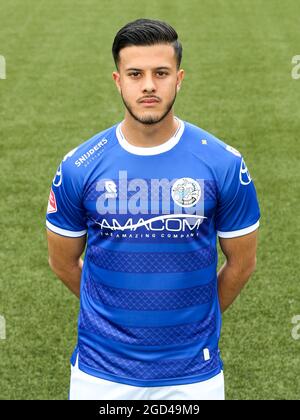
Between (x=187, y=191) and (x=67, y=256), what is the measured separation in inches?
34.1

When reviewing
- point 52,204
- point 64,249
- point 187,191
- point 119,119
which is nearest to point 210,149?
point 187,191

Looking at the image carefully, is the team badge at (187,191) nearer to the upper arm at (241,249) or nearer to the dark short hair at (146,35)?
the upper arm at (241,249)

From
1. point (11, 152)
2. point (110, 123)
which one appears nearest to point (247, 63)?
point (110, 123)

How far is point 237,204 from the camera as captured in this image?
336 cm

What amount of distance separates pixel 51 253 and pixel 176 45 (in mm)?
1283

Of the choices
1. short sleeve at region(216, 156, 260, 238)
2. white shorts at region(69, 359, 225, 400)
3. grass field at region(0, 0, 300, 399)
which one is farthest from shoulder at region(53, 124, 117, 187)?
grass field at region(0, 0, 300, 399)

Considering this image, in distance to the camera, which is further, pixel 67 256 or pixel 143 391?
pixel 67 256

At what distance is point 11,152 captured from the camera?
405 inches

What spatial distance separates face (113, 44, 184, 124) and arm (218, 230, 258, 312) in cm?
76

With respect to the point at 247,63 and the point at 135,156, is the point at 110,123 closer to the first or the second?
the point at 247,63

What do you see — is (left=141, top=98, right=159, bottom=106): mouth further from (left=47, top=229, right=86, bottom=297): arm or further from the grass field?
the grass field

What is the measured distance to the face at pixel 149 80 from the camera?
3.15 metres

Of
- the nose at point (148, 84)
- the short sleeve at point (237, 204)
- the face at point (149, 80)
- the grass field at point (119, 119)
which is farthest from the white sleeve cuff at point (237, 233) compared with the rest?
the grass field at point (119, 119)

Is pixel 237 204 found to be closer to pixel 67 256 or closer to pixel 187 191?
pixel 187 191
